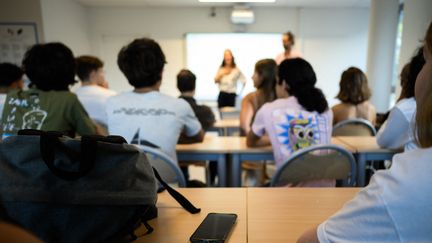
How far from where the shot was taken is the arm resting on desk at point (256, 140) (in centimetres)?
179

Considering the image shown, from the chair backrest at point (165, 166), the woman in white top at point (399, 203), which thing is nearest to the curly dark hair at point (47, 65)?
the chair backrest at point (165, 166)

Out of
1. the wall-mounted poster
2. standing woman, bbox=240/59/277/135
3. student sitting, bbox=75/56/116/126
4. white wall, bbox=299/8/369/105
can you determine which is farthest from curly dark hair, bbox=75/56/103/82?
white wall, bbox=299/8/369/105

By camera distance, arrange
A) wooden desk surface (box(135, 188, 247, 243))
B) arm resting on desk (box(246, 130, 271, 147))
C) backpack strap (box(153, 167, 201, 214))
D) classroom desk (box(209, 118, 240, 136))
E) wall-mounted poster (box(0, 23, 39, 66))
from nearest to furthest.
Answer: wooden desk surface (box(135, 188, 247, 243)) → backpack strap (box(153, 167, 201, 214)) → arm resting on desk (box(246, 130, 271, 147)) → classroom desk (box(209, 118, 240, 136)) → wall-mounted poster (box(0, 23, 39, 66))

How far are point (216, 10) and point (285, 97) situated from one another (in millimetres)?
4640

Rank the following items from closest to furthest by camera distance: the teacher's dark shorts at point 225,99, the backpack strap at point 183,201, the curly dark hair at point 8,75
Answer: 1. the backpack strap at point 183,201
2. the curly dark hair at point 8,75
3. the teacher's dark shorts at point 225,99

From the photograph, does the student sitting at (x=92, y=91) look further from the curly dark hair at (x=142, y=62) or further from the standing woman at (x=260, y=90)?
the standing woman at (x=260, y=90)

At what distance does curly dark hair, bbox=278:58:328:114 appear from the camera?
5.06ft

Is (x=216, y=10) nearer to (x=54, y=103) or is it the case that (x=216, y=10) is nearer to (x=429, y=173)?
(x=54, y=103)

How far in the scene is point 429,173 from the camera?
1.61 ft

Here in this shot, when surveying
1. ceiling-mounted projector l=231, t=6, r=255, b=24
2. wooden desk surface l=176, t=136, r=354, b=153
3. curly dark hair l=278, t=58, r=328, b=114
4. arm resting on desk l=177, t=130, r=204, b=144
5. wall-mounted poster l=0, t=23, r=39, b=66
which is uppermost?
ceiling-mounted projector l=231, t=6, r=255, b=24

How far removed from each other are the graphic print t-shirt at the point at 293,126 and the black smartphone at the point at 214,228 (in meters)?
0.73

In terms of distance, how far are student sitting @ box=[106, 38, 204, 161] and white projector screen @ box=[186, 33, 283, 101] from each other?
15.3 ft

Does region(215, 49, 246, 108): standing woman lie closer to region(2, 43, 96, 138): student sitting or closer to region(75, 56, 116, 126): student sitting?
region(75, 56, 116, 126): student sitting

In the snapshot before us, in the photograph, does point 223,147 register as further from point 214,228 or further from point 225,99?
point 225,99
